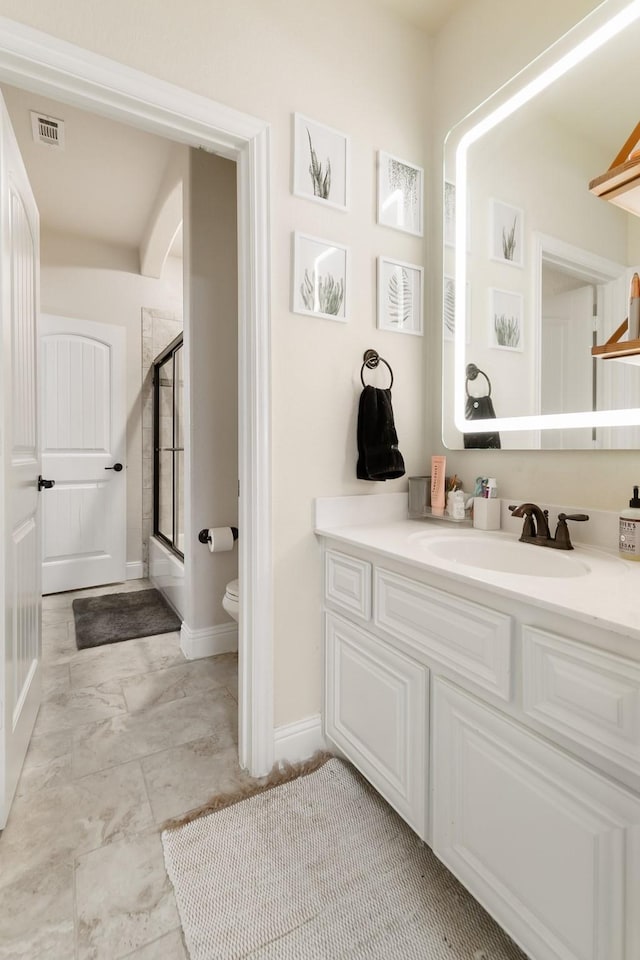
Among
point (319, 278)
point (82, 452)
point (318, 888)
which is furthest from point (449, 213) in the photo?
point (82, 452)

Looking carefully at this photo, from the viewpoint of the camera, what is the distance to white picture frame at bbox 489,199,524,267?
1505 mm

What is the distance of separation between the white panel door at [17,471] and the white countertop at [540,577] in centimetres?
95

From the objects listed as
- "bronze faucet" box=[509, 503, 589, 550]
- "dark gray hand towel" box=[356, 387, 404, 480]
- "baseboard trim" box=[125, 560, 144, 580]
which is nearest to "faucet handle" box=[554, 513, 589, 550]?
"bronze faucet" box=[509, 503, 589, 550]

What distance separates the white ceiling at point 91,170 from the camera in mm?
2254

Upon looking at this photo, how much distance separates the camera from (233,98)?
54.6 inches

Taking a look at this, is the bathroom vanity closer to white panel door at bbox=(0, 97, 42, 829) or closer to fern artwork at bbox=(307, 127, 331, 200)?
white panel door at bbox=(0, 97, 42, 829)

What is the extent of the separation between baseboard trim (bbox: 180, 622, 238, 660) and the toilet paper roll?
43 centimetres

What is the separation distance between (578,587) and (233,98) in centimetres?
164

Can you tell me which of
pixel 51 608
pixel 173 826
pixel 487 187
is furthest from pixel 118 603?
pixel 487 187

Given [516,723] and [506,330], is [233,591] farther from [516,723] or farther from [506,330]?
[506,330]

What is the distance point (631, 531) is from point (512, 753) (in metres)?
0.61

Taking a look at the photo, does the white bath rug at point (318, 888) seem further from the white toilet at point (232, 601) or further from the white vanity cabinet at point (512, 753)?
the white toilet at point (232, 601)

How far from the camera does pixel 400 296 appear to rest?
68.5 inches

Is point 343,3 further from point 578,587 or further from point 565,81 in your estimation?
point 578,587
